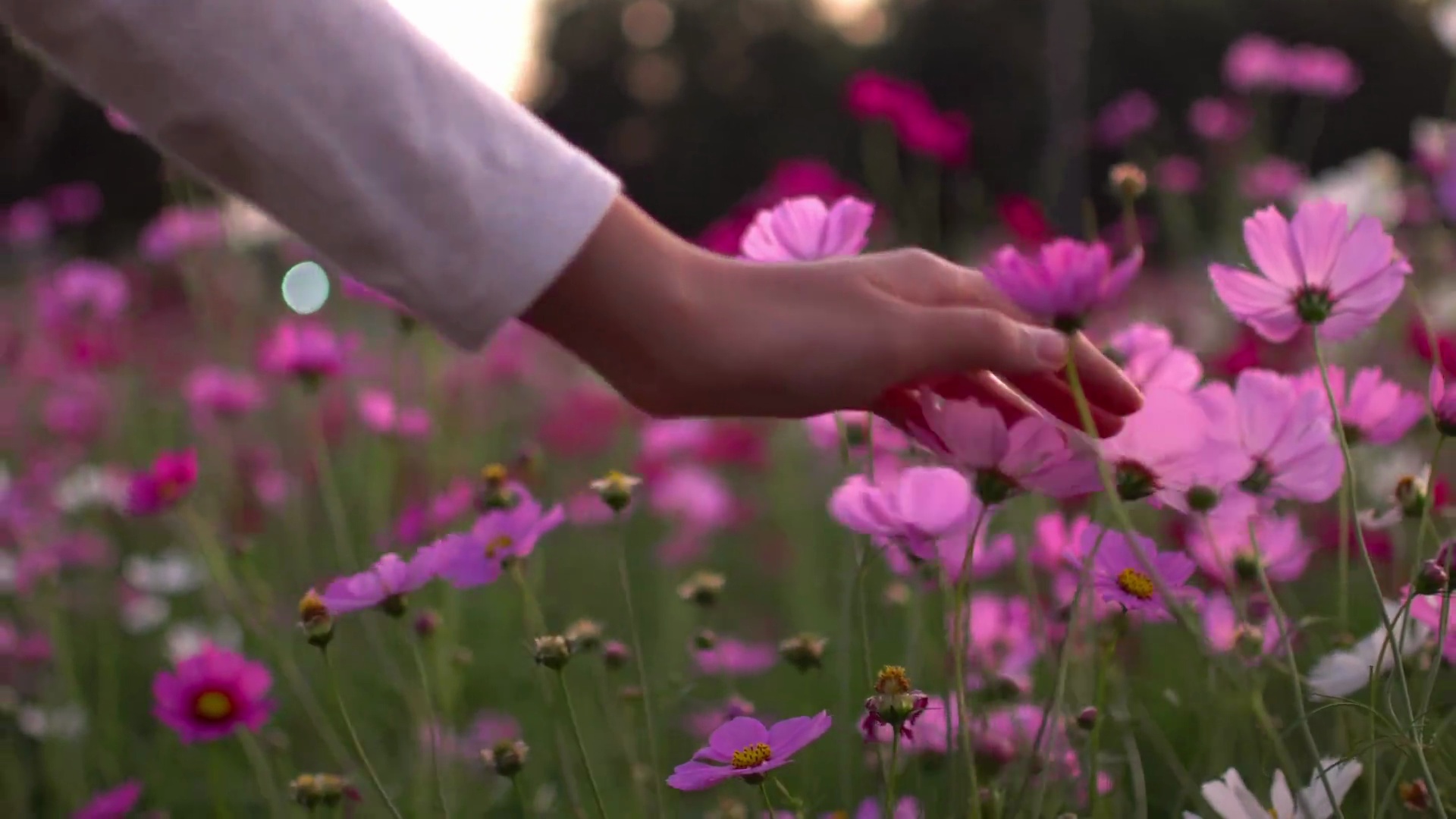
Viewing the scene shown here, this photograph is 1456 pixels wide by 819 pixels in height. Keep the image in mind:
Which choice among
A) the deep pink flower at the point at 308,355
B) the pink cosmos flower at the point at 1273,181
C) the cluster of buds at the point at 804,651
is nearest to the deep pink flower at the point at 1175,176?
the pink cosmos flower at the point at 1273,181

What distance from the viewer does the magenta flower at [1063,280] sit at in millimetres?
422

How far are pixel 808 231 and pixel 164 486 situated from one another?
0.59m

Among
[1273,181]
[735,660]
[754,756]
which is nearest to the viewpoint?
[754,756]

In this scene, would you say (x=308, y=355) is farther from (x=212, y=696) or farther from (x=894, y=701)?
(x=894, y=701)

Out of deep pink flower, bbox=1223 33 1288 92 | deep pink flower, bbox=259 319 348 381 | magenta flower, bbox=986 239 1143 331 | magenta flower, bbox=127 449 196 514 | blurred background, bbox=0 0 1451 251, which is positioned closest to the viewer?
magenta flower, bbox=986 239 1143 331

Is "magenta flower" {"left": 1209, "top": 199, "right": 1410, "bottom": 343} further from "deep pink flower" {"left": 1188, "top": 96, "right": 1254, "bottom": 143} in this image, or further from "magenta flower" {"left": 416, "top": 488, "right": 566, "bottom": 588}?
"deep pink flower" {"left": 1188, "top": 96, "right": 1254, "bottom": 143}

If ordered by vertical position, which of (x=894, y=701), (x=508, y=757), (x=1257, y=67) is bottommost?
(x=508, y=757)

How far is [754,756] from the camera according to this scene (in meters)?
0.53

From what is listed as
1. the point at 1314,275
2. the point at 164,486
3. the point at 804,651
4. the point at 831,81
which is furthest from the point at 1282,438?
the point at 831,81

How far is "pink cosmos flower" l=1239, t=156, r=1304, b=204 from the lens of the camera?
1.80 metres

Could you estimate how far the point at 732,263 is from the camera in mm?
483

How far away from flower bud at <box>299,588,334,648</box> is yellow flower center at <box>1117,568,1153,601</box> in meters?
0.37

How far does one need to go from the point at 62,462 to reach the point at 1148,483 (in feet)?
6.18

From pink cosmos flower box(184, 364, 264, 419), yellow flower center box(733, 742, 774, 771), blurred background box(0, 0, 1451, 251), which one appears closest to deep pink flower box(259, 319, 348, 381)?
pink cosmos flower box(184, 364, 264, 419)
